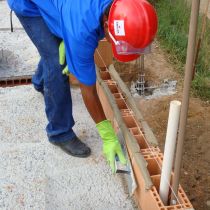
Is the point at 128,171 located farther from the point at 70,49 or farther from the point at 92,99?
the point at 70,49

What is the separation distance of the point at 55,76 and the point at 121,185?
96 cm

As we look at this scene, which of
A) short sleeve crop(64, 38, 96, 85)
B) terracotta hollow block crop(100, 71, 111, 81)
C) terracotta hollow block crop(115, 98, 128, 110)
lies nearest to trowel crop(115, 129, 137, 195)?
terracotta hollow block crop(115, 98, 128, 110)

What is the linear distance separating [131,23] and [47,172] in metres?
1.37

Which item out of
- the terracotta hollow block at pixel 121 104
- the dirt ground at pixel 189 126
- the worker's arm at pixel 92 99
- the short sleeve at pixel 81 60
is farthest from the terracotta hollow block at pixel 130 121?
the dirt ground at pixel 189 126

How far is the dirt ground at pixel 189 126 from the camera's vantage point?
3.56 m

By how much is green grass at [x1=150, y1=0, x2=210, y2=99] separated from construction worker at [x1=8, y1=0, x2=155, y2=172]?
2.22m

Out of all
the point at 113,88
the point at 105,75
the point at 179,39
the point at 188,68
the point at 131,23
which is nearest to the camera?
the point at 188,68

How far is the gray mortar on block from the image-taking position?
2744 millimetres

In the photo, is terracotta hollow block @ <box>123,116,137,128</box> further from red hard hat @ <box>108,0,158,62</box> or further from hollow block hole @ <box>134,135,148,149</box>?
red hard hat @ <box>108,0,158,62</box>

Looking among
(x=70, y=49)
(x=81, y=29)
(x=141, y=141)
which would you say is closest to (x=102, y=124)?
(x=141, y=141)

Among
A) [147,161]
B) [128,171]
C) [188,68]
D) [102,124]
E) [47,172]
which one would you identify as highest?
[188,68]

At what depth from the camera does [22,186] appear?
2.85 meters

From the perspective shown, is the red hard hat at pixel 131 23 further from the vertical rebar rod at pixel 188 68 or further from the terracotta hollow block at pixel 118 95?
the terracotta hollow block at pixel 118 95

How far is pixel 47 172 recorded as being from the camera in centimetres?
298
